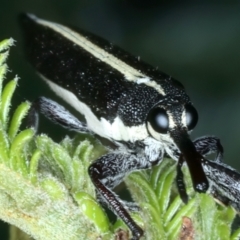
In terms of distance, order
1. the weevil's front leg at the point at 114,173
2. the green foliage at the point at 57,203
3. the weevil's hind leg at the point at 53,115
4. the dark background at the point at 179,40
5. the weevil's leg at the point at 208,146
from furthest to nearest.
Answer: the dark background at the point at 179,40
the weevil's hind leg at the point at 53,115
the weevil's leg at the point at 208,146
the weevil's front leg at the point at 114,173
the green foliage at the point at 57,203

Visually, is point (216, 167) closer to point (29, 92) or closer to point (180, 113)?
point (180, 113)

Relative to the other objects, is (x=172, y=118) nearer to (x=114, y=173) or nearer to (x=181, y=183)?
(x=114, y=173)

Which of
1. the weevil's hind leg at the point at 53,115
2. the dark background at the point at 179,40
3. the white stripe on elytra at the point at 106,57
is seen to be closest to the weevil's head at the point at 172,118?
the white stripe on elytra at the point at 106,57


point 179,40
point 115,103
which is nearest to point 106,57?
point 115,103

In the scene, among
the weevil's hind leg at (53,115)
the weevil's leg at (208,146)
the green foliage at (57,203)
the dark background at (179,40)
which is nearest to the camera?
the green foliage at (57,203)

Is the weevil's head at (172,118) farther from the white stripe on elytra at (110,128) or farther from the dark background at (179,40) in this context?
the dark background at (179,40)

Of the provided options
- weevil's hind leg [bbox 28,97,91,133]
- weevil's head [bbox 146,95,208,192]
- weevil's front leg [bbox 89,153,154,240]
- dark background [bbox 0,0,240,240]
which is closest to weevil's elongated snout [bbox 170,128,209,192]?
weevil's head [bbox 146,95,208,192]
